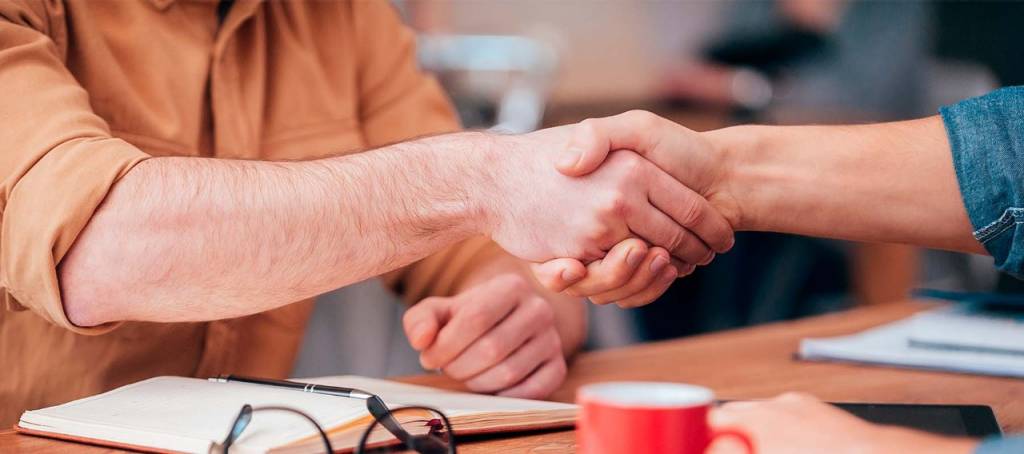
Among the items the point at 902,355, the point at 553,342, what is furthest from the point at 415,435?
the point at 902,355

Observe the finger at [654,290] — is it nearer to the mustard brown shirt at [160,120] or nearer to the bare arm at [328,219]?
the bare arm at [328,219]

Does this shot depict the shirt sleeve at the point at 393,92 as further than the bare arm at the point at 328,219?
Yes

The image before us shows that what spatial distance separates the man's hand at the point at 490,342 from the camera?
1099mm

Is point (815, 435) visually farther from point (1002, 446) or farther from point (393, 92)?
point (393, 92)

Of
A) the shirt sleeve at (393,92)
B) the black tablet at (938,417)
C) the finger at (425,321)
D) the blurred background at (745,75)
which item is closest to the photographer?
the black tablet at (938,417)

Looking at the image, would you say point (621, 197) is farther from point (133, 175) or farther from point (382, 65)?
point (382, 65)

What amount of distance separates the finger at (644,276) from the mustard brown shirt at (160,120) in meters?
0.29

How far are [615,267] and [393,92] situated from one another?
0.57 metres

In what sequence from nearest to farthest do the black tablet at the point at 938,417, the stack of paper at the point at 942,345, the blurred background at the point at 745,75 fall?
1. the black tablet at the point at 938,417
2. the stack of paper at the point at 942,345
3. the blurred background at the point at 745,75

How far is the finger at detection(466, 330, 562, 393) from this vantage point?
110cm

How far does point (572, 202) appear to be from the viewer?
43.7 inches

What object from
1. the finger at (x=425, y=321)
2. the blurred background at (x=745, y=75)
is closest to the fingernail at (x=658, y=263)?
the finger at (x=425, y=321)

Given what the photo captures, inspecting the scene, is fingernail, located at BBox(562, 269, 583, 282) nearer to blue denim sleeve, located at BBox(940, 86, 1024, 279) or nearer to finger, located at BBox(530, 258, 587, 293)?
finger, located at BBox(530, 258, 587, 293)

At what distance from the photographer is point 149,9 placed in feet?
4.06
